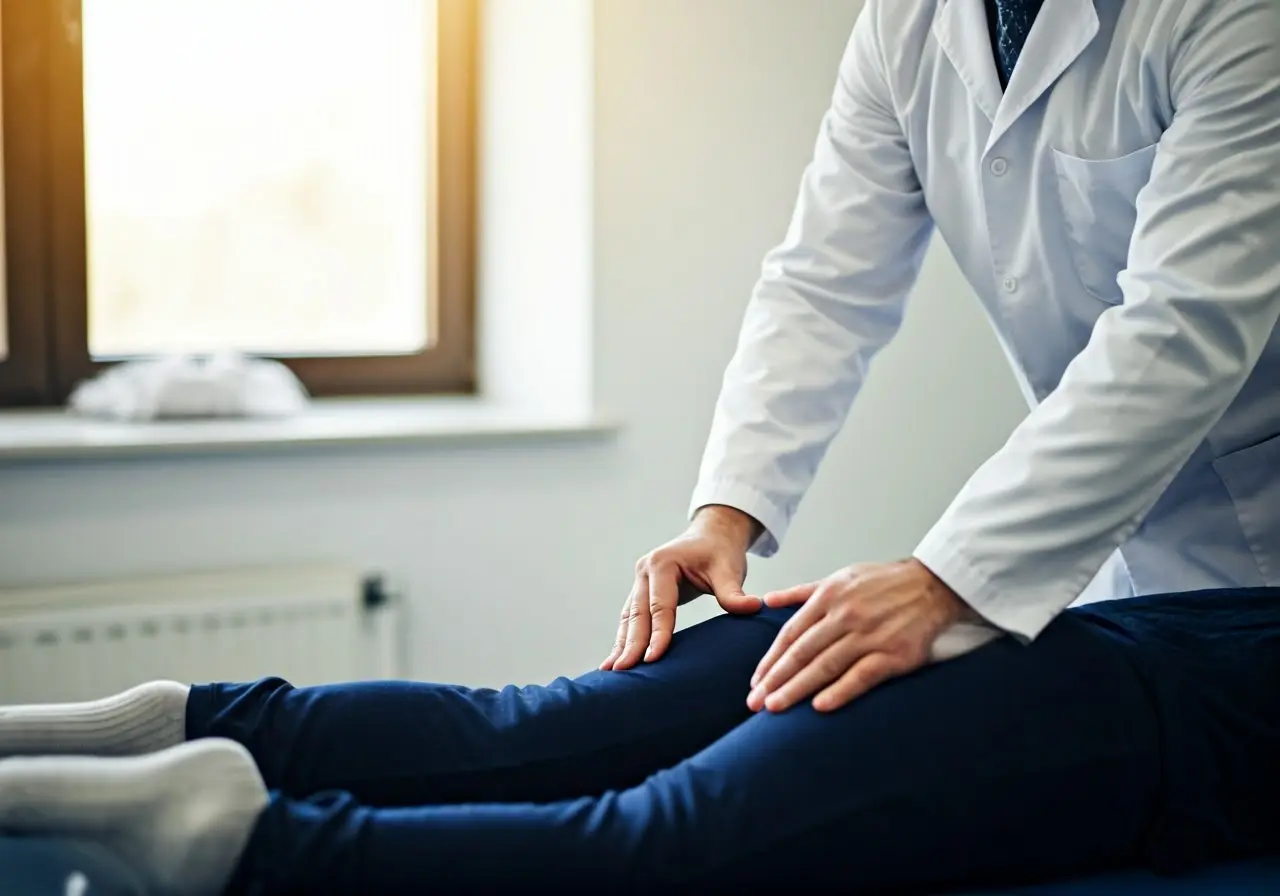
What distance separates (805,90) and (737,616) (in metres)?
1.28

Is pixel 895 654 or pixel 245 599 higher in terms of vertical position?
pixel 895 654

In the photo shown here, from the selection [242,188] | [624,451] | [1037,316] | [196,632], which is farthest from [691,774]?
[242,188]

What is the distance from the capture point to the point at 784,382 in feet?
4.75

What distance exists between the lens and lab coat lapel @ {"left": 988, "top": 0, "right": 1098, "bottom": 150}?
1244 millimetres

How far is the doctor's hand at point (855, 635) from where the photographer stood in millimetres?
1041

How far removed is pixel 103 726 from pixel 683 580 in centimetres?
51

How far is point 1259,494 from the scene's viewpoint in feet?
4.23

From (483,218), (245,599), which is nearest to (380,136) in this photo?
(483,218)

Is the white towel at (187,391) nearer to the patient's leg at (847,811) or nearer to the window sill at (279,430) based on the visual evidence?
the window sill at (279,430)

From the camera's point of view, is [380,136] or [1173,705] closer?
[1173,705]

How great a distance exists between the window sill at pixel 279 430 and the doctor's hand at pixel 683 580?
2.45ft

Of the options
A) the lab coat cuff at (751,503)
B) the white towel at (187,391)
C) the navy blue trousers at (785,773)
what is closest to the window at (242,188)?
the white towel at (187,391)

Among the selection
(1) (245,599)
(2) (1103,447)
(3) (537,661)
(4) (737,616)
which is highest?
(2) (1103,447)

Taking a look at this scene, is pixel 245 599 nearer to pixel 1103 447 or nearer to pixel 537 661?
pixel 537 661
